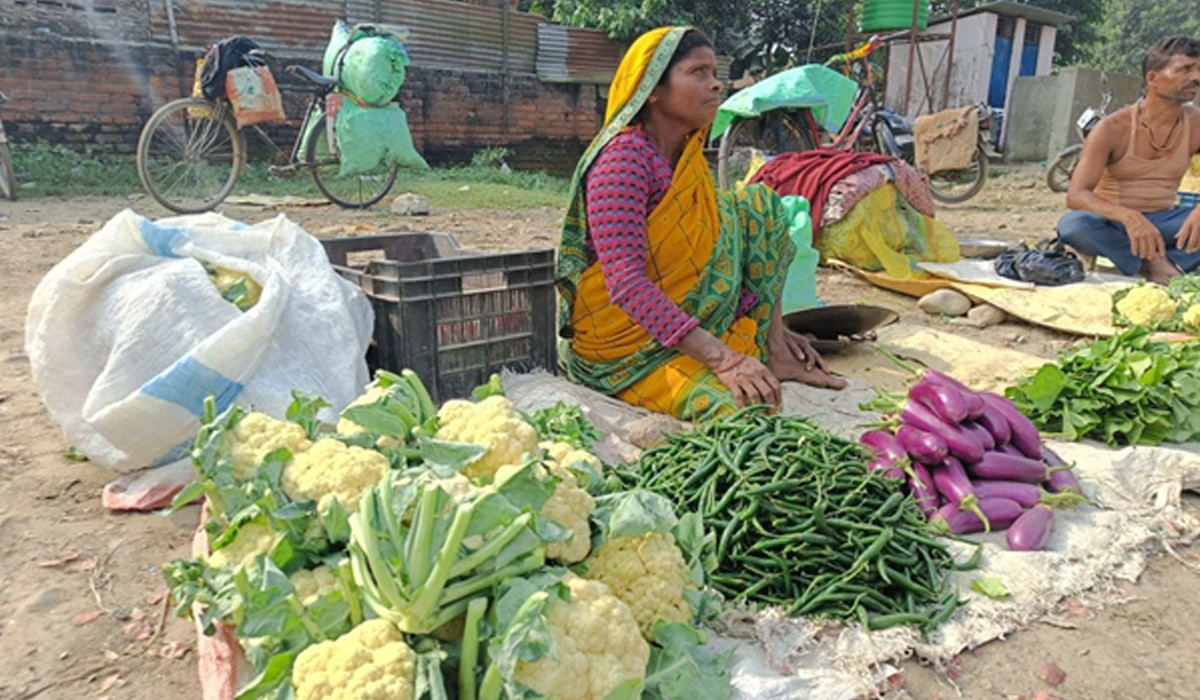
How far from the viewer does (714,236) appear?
10.2 feet

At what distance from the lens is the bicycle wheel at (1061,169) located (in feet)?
29.7

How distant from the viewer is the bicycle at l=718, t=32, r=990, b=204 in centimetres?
798

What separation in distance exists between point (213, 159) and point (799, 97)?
5.50 meters

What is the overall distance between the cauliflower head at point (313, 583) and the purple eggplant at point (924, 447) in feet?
5.64

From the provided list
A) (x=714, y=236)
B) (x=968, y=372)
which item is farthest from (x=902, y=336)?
(x=714, y=236)

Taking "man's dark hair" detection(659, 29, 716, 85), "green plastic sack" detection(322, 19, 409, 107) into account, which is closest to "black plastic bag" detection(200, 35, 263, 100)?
"green plastic sack" detection(322, 19, 409, 107)

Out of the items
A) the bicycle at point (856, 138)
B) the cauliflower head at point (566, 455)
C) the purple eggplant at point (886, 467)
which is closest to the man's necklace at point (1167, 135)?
the bicycle at point (856, 138)

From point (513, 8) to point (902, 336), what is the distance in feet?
37.5

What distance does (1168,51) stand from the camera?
4863mm

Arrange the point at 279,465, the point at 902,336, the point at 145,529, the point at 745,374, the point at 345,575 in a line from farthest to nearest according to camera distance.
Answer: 1. the point at 902,336
2. the point at 745,374
3. the point at 145,529
4. the point at 279,465
5. the point at 345,575

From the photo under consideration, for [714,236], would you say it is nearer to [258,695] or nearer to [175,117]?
[258,695]

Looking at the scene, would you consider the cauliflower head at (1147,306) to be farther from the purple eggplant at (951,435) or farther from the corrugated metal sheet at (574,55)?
the corrugated metal sheet at (574,55)

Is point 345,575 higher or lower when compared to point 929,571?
higher

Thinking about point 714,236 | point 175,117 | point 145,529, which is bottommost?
point 145,529
